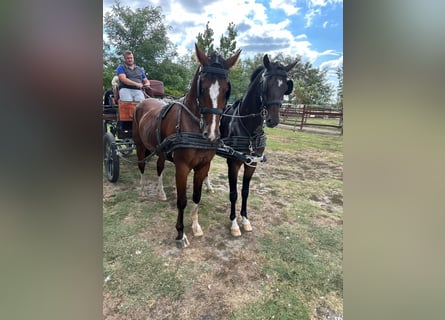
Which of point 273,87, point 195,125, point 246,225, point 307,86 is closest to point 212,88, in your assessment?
point 195,125

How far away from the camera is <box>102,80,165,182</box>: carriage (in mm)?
2705

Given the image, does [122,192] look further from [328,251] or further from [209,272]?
[328,251]

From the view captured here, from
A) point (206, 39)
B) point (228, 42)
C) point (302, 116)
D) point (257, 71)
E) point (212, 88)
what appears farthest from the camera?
point (302, 116)

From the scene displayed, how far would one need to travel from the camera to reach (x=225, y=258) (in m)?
1.95

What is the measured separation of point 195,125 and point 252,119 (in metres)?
0.65

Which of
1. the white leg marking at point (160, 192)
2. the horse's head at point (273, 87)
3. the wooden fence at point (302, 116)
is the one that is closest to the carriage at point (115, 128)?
the white leg marking at point (160, 192)

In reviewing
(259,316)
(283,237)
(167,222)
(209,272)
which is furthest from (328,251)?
(167,222)

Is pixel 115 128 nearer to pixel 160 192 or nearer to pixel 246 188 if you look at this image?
pixel 160 192

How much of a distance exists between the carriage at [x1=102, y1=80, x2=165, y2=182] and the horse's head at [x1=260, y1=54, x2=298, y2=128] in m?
1.84

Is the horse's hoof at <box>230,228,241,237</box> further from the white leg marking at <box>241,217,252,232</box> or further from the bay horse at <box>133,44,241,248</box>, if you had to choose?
the bay horse at <box>133,44,241,248</box>

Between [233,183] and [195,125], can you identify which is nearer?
[195,125]

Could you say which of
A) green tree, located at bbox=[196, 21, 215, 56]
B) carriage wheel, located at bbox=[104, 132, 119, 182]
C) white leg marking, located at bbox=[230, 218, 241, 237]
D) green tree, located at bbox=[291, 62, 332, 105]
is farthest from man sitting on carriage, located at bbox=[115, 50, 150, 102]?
green tree, located at bbox=[291, 62, 332, 105]
